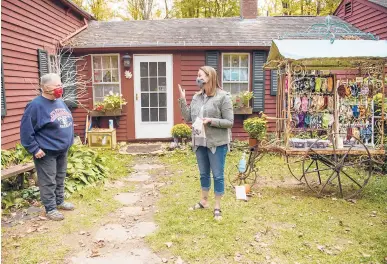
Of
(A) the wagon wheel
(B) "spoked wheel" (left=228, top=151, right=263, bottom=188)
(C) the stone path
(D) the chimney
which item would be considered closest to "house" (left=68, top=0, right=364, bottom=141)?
(D) the chimney

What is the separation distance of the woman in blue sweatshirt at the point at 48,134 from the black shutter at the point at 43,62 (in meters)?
4.09

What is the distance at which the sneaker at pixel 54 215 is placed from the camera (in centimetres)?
409

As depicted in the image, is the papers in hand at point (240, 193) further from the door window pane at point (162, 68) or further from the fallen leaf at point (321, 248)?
the door window pane at point (162, 68)

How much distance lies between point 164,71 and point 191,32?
1544 mm

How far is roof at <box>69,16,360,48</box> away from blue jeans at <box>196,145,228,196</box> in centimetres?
546

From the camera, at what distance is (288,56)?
463 cm

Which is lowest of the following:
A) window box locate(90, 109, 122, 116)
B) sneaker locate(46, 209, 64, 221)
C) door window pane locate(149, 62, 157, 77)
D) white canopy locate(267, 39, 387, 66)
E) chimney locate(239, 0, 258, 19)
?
sneaker locate(46, 209, 64, 221)

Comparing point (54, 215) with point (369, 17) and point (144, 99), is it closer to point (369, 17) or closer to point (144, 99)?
point (144, 99)

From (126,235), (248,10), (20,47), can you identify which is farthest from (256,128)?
(248,10)

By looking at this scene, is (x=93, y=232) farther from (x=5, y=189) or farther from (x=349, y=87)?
(x=349, y=87)

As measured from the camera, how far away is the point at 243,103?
924 cm

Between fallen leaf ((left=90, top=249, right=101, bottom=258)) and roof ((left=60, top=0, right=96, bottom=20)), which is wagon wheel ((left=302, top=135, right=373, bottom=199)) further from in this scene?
roof ((left=60, top=0, right=96, bottom=20))

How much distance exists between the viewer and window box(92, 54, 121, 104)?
9328 mm

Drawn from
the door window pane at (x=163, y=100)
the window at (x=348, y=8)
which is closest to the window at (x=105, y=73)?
the door window pane at (x=163, y=100)
